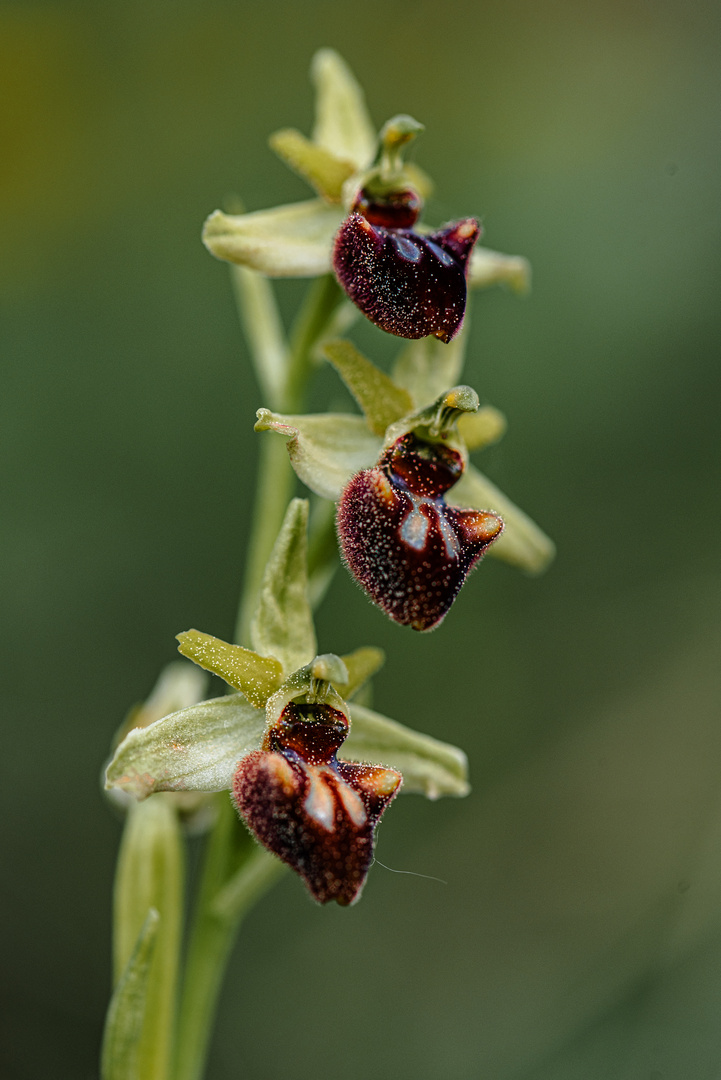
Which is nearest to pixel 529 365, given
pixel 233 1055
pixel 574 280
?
pixel 574 280

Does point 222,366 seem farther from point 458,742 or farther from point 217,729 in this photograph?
point 217,729

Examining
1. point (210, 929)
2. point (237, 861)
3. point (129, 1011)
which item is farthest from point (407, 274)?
point (129, 1011)

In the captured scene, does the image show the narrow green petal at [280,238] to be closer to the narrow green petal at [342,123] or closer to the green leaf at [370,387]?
the green leaf at [370,387]

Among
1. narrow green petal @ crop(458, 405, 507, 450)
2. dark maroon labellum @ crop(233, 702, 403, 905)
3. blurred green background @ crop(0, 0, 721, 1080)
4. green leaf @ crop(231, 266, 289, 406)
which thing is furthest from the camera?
blurred green background @ crop(0, 0, 721, 1080)

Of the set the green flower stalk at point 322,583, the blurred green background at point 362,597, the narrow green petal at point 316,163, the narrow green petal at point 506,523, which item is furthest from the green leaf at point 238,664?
the blurred green background at point 362,597

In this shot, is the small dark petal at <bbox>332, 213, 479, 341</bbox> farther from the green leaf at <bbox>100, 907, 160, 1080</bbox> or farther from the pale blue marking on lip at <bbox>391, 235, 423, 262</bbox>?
the green leaf at <bbox>100, 907, 160, 1080</bbox>

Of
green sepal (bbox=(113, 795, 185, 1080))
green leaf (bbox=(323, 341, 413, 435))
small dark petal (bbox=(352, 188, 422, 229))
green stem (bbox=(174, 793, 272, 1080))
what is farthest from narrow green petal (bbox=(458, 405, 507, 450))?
green sepal (bbox=(113, 795, 185, 1080))
